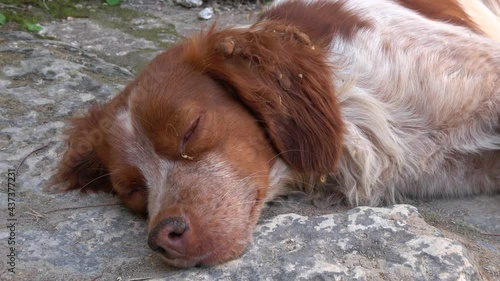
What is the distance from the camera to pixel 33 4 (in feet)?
16.5

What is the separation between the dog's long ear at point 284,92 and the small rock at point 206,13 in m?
2.49

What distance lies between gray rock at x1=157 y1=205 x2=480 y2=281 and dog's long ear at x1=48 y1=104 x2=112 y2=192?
0.88 m

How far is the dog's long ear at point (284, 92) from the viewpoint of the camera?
2.59 m

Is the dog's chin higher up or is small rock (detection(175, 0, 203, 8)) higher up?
the dog's chin

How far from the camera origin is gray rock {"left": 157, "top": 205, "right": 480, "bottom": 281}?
6.58 feet

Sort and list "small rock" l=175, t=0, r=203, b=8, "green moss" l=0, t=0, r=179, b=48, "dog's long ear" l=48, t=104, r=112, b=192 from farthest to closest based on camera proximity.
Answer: "small rock" l=175, t=0, r=203, b=8 → "green moss" l=0, t=0, r=179, b=48 → "dog's long ear" l=48, t=104, r=112, b=192

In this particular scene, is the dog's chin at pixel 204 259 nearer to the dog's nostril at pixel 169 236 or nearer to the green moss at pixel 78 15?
the dog's nostril at pixel 169 236

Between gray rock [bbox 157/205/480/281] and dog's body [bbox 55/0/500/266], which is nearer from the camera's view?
gray rock [bbox 157/205/480/281]

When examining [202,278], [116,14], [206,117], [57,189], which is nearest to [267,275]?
[202,278]

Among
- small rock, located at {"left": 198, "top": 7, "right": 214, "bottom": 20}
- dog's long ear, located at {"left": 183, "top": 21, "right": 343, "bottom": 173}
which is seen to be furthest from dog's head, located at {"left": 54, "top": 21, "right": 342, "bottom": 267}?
small rock, located at {"left": 198, "top": 7, "right": 214, "bottom": 20}

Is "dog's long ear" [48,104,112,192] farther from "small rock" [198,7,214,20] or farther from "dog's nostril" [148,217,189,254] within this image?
"small rock" [198,7,214,20]

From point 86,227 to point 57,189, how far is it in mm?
408

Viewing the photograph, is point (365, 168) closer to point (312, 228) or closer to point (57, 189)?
point (312, 228)

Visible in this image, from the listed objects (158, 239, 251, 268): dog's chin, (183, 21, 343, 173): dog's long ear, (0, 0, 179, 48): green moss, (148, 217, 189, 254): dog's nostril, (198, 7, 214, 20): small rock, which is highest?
(183, 21, 343, 173): dog's long ear
